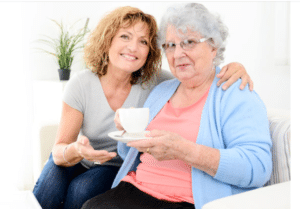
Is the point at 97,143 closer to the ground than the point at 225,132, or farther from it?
closer to the ground

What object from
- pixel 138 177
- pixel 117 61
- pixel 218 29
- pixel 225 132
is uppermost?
pixel 218 29

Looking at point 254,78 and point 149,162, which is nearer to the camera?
point 149,162

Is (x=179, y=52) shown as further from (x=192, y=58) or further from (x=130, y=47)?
(x=130, y=47)

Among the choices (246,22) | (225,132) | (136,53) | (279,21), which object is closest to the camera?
(225,132)

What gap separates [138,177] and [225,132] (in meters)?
0.40

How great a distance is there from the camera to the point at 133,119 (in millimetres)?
1100

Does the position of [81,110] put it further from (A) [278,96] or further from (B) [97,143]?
(A) [278,96]

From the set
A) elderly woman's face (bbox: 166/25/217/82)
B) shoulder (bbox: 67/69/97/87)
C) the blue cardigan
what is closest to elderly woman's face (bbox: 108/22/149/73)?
shoulder (bbox: 67/69/97/87)

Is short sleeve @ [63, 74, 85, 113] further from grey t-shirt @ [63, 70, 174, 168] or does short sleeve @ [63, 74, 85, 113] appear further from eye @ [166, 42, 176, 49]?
eye @ [166, 42, 176, 49]

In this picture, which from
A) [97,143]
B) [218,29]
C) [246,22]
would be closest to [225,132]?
[218,29]

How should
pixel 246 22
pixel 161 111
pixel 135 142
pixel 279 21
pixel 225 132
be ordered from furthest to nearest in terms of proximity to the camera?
pixel 246 22, pixel 279 21, pixel 161 111, pixel 225 132, pixel 135 142

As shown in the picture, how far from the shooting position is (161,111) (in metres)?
1.42

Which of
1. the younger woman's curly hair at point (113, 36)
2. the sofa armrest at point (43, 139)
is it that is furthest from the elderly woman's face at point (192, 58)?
the sofa armrest at point (43, 139)

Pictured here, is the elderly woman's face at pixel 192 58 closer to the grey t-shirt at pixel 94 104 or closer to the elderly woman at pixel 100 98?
the elderly woman at pixel 100 98
